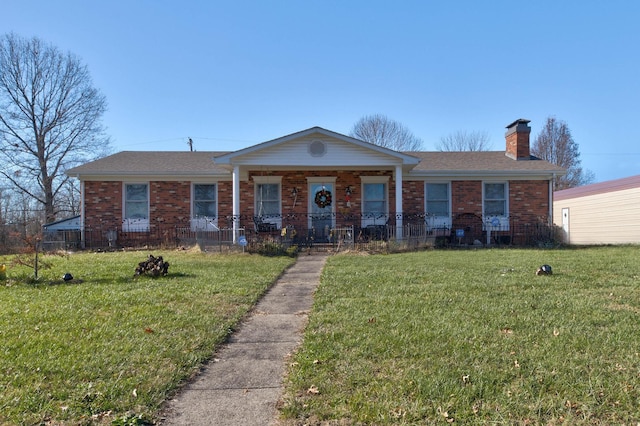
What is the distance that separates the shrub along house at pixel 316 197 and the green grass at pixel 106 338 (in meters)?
9.16

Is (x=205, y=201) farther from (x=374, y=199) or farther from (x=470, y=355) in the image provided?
(x=470, y=355)

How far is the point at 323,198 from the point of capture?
17781mm

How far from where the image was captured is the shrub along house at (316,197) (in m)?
17.6

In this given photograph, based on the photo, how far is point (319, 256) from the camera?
13133 mm

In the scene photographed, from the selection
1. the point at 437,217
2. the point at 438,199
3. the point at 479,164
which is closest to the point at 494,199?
the point at 479,164

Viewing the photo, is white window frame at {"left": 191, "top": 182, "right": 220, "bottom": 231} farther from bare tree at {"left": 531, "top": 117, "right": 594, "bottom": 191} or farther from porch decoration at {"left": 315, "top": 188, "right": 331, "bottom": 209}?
bare tree at {"left": 531, "top": 117, "right": 594, "bottom": 191}

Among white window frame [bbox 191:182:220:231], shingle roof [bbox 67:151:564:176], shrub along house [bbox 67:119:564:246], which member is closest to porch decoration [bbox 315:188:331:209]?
shrub along house [bbox 67:119:564:246]

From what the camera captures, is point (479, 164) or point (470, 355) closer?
point (470, 355)

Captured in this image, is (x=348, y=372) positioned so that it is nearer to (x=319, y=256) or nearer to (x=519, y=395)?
(x=519, y=395)

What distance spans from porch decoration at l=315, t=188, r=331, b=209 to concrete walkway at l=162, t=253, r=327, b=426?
11.5 metres

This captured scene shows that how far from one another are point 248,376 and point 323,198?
14282mm

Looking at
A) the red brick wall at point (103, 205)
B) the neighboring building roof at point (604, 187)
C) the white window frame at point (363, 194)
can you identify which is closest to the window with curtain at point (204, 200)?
the red brick wall at point (103, 205)

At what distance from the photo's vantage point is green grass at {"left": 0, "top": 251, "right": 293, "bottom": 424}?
121 inches

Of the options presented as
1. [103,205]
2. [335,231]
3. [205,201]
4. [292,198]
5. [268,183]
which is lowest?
[335,231]
